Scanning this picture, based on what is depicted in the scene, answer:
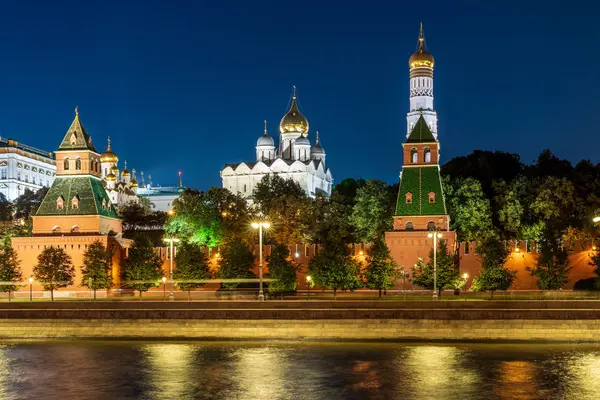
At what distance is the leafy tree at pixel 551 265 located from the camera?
179ft

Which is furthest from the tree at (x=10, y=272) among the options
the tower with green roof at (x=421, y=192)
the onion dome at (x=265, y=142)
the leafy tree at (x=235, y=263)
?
A: the onion dome at (x=265, y=142)

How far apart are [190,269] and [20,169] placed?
10337 cm

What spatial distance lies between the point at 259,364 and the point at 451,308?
1025 centimetres

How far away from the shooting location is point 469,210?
63.0 m

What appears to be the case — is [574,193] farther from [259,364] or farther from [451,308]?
[259,364]

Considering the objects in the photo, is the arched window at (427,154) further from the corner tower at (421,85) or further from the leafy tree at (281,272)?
the corner tower at (421,85)

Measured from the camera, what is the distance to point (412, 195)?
59.7m

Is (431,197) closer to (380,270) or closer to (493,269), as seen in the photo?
(380,270)

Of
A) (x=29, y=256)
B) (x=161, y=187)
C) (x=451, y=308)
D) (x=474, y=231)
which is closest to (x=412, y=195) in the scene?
(x=474, y=231)

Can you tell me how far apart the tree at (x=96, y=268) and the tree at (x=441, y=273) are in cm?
2065

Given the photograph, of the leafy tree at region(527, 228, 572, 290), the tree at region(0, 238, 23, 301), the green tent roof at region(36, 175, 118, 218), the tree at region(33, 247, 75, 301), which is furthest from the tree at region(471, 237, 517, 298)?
the tree at region(0, 238, 23, 301)

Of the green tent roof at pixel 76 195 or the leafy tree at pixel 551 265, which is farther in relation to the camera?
the green tent roof at pixel 76 195

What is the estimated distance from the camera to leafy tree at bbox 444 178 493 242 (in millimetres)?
62594

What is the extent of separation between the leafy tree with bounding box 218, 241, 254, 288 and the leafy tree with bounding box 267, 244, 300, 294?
5.67 ft
